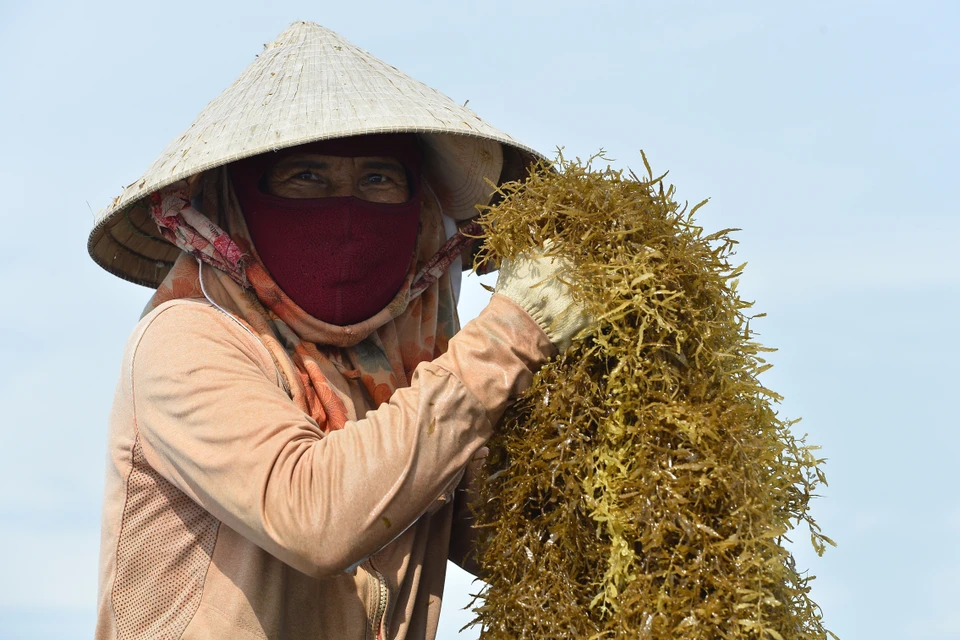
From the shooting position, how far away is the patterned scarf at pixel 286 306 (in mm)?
3086

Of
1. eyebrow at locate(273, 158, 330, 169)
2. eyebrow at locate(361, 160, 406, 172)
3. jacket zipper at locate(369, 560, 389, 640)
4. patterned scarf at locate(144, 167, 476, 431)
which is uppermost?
eyebrow at locate(361, 160, 406, 172)

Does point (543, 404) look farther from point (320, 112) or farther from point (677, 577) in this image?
point (320, 112)

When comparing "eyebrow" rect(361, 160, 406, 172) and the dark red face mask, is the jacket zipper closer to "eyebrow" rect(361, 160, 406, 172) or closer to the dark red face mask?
the dark red face mask

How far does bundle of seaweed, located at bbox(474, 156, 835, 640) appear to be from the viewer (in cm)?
240

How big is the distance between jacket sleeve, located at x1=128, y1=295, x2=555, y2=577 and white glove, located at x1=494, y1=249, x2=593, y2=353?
28mm

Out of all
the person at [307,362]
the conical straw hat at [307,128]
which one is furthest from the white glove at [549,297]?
the conical straw hat at [307,128]

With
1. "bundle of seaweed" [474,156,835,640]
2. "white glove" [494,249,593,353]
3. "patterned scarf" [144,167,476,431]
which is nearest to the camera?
"bundle of seaweed" [474,156,835,640]

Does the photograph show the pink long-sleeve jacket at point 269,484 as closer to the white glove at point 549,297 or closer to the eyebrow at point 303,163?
the white glove at point 549,297

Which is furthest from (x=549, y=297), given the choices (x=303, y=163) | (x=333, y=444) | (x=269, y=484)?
(x=303, y=163)

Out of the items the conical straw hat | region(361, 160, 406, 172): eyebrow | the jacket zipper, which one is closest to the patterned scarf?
the conical straw hat

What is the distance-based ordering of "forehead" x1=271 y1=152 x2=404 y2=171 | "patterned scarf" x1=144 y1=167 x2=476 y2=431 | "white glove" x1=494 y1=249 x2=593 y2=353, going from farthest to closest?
"forehead" x1=271 y1=152 x2=404 y2=171
"patterned scarf" x1=144 y1=167 x2=476 y2=431
"white glove" x1=494 y1=249 x2=593 y2=353

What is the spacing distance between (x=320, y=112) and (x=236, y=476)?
41.9 inches

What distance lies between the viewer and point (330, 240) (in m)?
3.11

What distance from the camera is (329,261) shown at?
10.2ft
